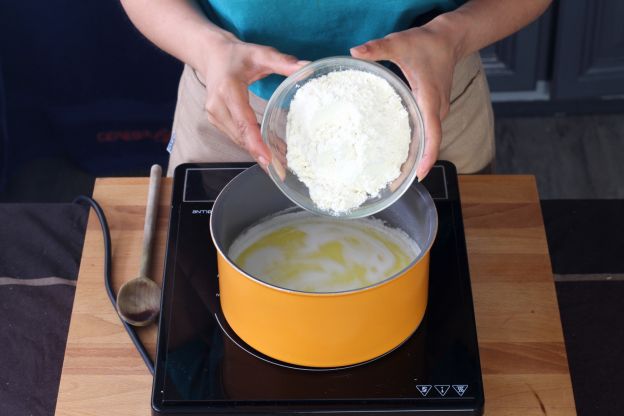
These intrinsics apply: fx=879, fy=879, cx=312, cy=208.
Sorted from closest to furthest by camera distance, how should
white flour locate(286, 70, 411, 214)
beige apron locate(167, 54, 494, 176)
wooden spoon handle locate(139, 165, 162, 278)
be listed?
white flour locate(286, 70, 411, 214), wooden spoon handle locate(139, 165, 162, 278), beige apron locate(167, 54, 494, 176)

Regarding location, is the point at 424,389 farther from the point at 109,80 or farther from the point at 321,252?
the point at 109,80

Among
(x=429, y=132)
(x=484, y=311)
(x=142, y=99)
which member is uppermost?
(x=429, y=132)

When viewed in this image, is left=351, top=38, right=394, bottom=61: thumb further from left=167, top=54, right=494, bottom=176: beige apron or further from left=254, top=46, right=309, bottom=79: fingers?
left=167, top=54, right=494, bottom=176: beige apron

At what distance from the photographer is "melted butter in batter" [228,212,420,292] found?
0.93 m

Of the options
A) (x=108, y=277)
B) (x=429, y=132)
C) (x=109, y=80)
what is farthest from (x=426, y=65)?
(x=109, y=80)

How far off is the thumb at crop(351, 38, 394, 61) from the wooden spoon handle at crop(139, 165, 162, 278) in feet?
1.25

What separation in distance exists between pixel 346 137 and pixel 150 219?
0.39 metres

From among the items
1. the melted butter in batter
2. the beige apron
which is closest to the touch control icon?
the melted butter in batter

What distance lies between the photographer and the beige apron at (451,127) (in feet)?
3.94

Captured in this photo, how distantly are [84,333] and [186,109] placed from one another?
1.29 feet

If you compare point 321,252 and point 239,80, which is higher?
point 239,80

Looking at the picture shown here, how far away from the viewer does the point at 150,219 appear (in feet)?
3.57

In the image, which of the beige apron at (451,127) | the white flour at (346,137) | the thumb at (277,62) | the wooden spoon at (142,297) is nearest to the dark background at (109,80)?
the beige apron at (451,127)

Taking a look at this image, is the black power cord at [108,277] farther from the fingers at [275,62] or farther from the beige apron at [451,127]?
Result: the fingers at [275,62]
